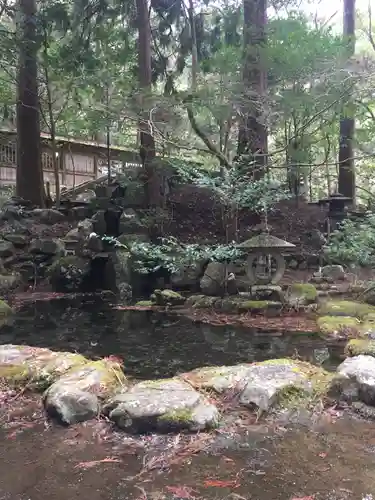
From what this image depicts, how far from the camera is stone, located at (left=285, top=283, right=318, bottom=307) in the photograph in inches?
279

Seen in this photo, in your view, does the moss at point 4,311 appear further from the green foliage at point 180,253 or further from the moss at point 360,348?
the moss at point 360,348

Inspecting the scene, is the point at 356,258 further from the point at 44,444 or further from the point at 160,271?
the point at 44,444

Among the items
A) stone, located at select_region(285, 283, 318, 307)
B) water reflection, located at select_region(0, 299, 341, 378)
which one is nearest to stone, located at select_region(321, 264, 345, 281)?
stone, located at select_region(285, 283, 318, 307)

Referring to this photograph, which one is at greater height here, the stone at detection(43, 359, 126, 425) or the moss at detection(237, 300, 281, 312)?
the moss at detection(237, 300, 281, 312)

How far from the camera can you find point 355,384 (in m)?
3.38

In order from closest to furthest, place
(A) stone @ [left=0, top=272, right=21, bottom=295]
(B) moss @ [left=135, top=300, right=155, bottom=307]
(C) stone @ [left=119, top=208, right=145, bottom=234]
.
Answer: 1. (B) moss @ [left=135, top=300, right=155, bottom=307]
2. (A) stone @ [left=0, top=272, right=21, bottom=295]
3. (C) stone @ [left=119, top=208, right=145, bottom=234]

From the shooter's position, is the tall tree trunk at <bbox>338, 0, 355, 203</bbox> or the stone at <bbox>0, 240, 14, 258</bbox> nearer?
the stone at <bbox>0, 240, 14, 258</bbox>

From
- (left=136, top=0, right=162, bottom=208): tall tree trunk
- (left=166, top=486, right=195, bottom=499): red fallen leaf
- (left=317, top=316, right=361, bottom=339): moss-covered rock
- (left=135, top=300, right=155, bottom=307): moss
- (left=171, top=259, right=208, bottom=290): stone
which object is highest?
(left=136, top=0, right=162, bottom=208): tall tree trunk

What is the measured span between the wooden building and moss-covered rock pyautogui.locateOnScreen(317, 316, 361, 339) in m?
10.8

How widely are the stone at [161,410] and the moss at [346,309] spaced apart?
151 inches

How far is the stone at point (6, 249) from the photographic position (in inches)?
415

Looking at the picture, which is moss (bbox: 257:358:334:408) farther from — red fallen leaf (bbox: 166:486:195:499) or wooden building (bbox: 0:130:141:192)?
wooden building (bbox: 0:130:141:192)

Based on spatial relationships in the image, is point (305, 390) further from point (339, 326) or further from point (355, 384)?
point (339, 326)

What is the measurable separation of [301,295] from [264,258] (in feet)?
3.82
